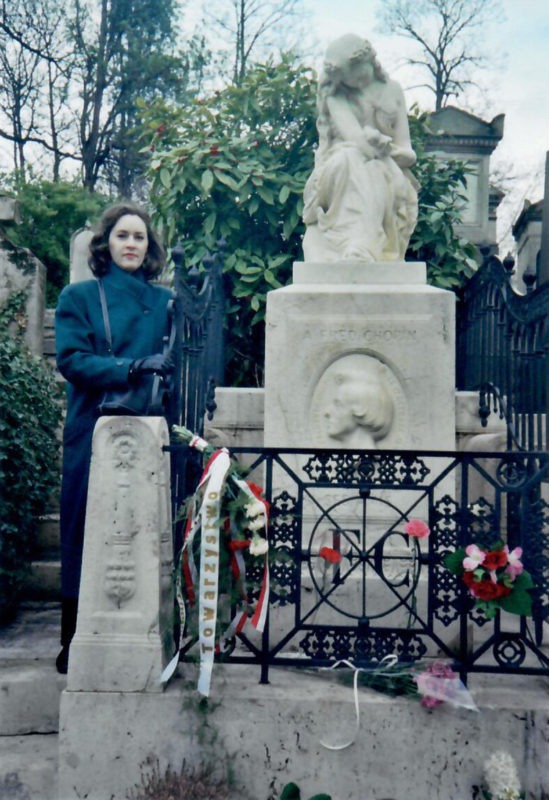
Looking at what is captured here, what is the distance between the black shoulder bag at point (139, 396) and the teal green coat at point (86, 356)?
0.09 ft

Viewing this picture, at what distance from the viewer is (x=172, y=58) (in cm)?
2359

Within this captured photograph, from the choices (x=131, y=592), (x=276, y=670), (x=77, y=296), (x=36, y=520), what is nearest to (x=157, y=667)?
(x=131, y=592)

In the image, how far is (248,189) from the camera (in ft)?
26.0

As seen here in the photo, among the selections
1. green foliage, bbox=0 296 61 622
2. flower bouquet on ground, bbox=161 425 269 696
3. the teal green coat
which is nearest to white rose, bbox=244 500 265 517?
flower bouquet on ground, bbox=161 425 269 696

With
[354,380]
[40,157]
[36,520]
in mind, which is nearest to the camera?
[354,380]

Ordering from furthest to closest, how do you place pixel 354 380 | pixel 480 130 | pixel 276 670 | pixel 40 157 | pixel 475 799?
pixel 40 157 → pixel 480 130 → pixel 354 380 → pixel 276 670 → pixel 475 799

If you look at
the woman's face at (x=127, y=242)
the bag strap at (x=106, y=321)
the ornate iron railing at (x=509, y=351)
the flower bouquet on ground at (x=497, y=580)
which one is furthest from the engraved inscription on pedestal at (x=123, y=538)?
the ornate iron railing at (x=509, y=351)

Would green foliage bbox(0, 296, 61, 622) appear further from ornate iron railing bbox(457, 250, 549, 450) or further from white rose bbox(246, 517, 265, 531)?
ornate iron railing bbox(457, 250, 549, 450)

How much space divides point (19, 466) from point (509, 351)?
2.94 meters

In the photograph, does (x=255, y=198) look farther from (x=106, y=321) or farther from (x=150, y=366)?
(x=150, y=366)

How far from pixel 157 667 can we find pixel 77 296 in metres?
1.70

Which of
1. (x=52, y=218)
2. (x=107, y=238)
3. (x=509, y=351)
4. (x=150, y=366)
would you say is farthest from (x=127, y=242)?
(x=52, y=218)

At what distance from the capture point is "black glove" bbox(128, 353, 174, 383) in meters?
3.42

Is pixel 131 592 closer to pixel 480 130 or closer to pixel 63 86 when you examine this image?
pixel 480 130
